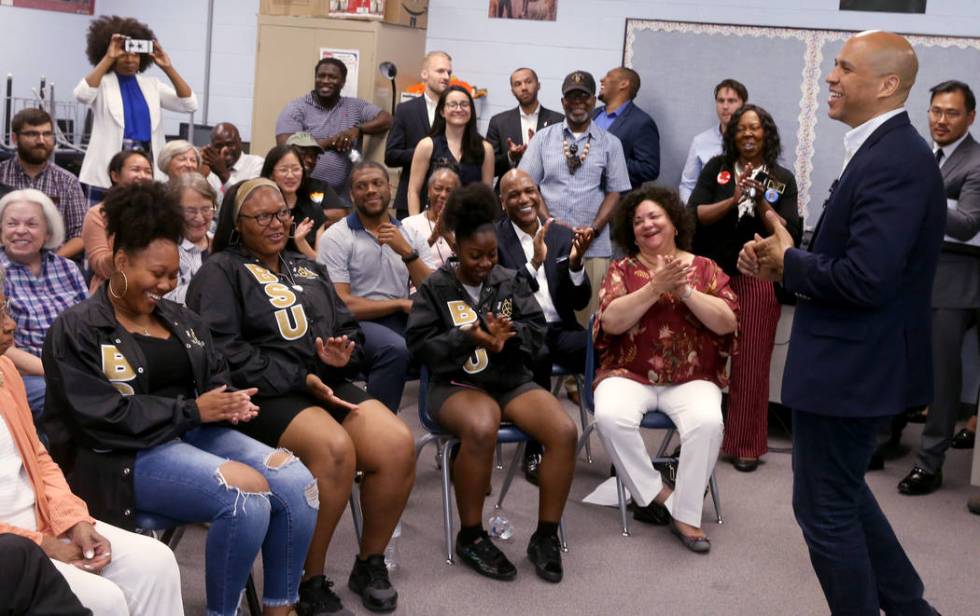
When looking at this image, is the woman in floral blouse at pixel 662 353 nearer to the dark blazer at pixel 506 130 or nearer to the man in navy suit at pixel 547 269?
the man in navy suit at pixel 547 269

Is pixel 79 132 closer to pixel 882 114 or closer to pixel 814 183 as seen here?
pixel 814 183

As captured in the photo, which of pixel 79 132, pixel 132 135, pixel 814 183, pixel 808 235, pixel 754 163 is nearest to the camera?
pixel 754 163

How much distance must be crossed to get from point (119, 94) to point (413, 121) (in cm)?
150

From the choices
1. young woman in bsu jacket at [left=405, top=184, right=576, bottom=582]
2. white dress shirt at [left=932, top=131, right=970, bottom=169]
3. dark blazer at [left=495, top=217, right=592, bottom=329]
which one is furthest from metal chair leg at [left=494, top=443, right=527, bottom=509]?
white dress shirt at [left=932, top=131, right=970, bottom=169]

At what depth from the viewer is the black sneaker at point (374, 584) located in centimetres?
321

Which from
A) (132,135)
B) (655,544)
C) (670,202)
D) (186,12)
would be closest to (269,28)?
(186,12)

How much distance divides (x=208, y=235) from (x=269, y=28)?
310 centimetres

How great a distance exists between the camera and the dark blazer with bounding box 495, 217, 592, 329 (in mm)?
4469

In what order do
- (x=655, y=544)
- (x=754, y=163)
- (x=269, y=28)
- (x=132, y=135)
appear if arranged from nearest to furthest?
(x=655, y=544), (x=754, y=163), (x=132, y=135), (x=269, y=28)

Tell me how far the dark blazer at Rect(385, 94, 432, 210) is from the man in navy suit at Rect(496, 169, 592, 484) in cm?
138

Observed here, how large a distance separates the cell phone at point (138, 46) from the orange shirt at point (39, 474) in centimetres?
297

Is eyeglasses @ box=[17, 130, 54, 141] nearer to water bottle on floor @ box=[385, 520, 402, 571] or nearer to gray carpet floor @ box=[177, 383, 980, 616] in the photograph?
gray carpet floor @ box=[177, 383, 980, 616]

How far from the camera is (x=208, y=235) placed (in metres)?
4.23

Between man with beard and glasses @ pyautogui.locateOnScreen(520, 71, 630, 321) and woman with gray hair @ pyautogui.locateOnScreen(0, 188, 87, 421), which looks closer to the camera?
woman with gray hair @ pyautogui.locateOnScreen(0, 188, 87, 421)
